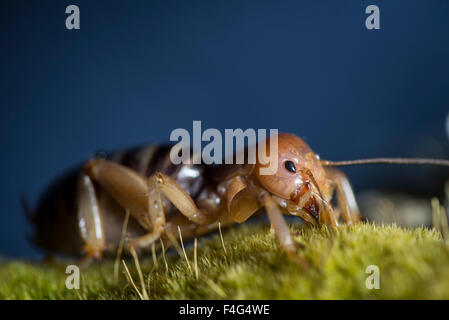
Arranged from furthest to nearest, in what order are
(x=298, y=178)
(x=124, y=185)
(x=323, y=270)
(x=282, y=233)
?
(x=124, y=185), (x=298, y=178), (x=282, y=233), (x=323, y=270)

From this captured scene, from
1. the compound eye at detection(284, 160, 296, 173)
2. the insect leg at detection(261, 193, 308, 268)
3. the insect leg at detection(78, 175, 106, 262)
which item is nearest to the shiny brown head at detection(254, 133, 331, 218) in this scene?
the compound eye at detection(284, 160, 296, 173)

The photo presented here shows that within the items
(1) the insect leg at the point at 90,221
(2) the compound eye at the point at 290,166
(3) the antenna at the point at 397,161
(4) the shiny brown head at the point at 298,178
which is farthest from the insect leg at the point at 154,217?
(3) the antenna at the point at 397,161

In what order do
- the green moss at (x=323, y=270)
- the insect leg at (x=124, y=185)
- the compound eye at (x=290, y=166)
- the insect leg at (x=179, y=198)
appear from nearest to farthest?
the green moss at (x=323, y=270) → the compound eye at (x=290, y=166) → the insect leg at (x=179, y=198) → the insect leg at (x=124, y=185)

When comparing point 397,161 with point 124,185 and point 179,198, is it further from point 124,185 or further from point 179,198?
point 124,185

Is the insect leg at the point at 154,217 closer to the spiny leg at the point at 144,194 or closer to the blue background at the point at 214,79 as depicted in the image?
the spiny leg at the point at 144,194

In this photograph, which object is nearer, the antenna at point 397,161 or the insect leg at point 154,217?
the antenna at point 397,161

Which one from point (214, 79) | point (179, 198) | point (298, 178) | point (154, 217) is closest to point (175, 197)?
point (179, 198)
